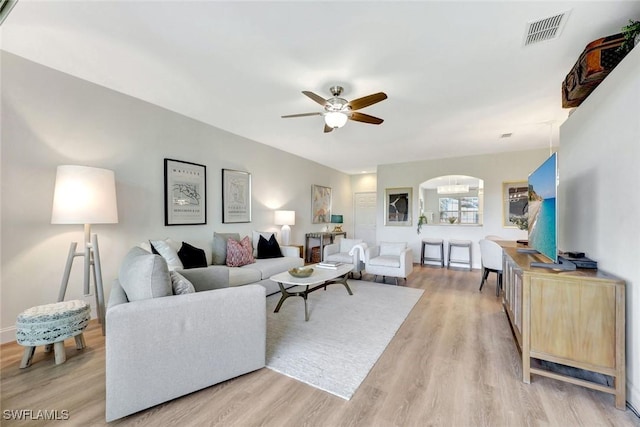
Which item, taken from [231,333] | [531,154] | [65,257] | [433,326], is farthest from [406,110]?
[65,257]

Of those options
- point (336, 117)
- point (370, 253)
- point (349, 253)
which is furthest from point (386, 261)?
point (336, 117)

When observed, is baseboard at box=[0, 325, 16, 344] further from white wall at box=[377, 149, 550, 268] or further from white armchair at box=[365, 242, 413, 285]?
white wall at box=[377, 149, 550, 268]

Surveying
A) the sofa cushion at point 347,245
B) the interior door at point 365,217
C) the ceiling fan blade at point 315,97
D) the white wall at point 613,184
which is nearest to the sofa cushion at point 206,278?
the ceiling fan blade at point 315,97

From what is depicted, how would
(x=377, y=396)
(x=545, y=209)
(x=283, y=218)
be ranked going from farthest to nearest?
(x=283, y=218), (x=545, y=209), (x=377, y=396)

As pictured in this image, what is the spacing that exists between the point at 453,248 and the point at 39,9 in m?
6.96

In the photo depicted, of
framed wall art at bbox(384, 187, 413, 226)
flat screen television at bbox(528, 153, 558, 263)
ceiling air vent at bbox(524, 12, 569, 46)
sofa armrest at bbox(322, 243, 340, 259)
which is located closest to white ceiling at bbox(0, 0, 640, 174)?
ceiling air vent at bbox(524, 12, 569, 46)

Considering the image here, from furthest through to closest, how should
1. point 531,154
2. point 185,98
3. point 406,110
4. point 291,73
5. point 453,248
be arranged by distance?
1. point 453,248
2. point 531,154
3. point 406,110
4. point 185,98
5. point 291,73

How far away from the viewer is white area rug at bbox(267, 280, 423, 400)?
1.89 meters

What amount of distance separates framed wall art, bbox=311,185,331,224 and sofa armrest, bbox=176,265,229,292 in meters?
4.14

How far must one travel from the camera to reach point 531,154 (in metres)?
5.25

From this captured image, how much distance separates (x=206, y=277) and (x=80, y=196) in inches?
53.7

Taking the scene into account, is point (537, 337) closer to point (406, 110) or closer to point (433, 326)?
point (433, 326)

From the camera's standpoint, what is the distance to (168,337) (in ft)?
5.01

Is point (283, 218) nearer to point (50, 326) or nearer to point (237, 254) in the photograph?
point (237, 254)
